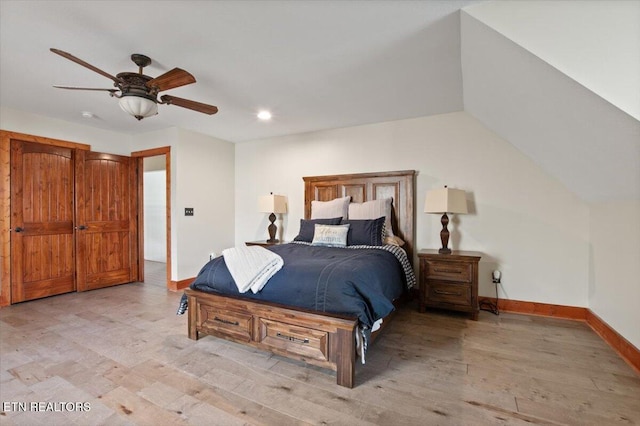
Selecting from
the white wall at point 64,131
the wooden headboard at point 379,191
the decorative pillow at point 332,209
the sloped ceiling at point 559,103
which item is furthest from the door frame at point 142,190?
the sloped ceiling at point 559,103

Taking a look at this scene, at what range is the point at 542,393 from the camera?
71.0 inches

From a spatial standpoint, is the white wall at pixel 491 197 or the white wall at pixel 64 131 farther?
the white wall at pixel 64 131

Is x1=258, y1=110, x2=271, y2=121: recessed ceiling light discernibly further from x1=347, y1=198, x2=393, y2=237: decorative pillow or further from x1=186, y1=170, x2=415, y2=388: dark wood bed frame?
x1=186, y1=170, x2=415, y2=388: dark wood bed frame

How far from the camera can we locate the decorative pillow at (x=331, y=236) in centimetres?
340

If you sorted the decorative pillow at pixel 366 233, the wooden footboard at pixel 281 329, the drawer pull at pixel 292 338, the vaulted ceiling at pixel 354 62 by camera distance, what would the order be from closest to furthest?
the vaulted ceiling at pixel 354 62 → the wooden footboard at pixel 281 329 → the drawer pull at pixel 292 338 → the decorative pillow at pixel 366 233

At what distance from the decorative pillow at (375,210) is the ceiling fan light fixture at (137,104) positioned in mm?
2499

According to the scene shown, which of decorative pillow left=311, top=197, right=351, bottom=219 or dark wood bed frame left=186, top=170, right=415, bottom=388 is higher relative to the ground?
decorative pillow left=311, top=197, right=351, bottom=219

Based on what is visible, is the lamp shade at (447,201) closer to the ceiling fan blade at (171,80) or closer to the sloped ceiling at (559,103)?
the sloped ceiling at (559,103)

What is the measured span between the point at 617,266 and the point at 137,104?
4161 millimetres

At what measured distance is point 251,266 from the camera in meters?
2.29

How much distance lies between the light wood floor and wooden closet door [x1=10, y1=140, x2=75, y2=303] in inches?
40.1

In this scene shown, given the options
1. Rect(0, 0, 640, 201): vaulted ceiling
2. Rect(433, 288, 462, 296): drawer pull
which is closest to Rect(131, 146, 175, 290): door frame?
Rect(0, 0, 640, 201): vaulted ceiling

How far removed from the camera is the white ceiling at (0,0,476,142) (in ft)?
5.89

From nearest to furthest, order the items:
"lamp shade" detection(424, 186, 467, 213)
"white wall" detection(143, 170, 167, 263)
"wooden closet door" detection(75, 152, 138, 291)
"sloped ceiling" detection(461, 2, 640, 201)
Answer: "sloped ceiling" detection(461, 2, 640, 201) < "lamp shade" detection(424, 186, 467, 213) < "wooden closet door" detection(75, 152, 138, 291) < "white wall" detection(143, 170, 167, 263)
